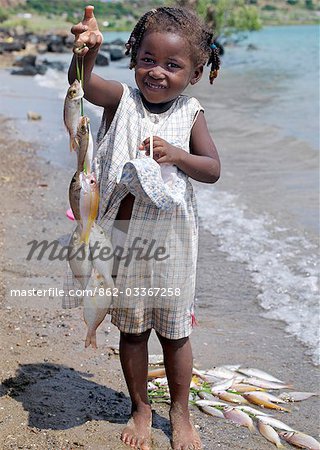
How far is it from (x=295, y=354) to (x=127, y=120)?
8.29 feet

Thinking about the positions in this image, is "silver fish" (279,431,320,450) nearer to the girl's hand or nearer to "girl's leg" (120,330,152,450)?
"girl's leg" (120,330,152,450)

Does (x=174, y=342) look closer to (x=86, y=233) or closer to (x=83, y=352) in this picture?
(x=86, y=233)

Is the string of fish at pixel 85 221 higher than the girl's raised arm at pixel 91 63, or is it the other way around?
the girl's raised arm at pixel 91 63

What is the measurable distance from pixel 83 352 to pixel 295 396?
1392mm

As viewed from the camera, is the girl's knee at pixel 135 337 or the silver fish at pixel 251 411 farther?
the silver fish at pixel 251 411

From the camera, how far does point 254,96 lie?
22.9 meters

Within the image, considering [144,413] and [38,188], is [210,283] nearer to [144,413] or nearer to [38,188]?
[144,413]

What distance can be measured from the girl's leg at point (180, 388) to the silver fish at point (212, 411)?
1.22ft

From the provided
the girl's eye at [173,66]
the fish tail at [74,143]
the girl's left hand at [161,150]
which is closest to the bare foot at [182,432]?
the girl's left hand at [161,150]

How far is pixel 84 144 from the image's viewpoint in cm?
283

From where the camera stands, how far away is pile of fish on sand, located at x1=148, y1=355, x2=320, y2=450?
3747mm

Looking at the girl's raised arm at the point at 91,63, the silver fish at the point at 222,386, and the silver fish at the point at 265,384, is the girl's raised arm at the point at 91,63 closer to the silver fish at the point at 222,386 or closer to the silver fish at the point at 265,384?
the silver fish at the point at 222,386

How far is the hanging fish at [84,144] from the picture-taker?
281 centimetres


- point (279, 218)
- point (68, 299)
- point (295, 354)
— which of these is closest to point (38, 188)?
point (279, 218)
